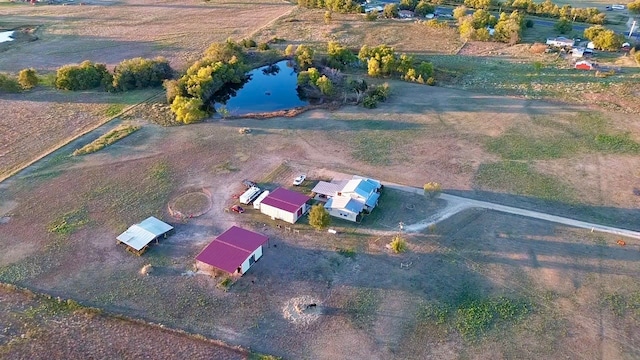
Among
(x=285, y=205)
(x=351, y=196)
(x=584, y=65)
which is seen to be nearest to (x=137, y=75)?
(x=285, y=205)

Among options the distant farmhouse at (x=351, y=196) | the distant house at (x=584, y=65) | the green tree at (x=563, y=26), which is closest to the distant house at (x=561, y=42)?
the green tree at (x=563, y=26)

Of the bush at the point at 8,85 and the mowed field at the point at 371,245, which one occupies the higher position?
the bush at the point at 8,85

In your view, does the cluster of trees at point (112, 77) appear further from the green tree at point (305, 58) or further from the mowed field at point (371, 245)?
the green tree at point (305, 58)

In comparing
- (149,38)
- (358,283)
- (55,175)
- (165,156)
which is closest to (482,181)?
(358,283)

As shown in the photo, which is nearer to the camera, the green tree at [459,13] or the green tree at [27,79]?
the green tree at [27,79]

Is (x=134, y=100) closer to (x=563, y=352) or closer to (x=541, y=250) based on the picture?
(x=541, y=250)

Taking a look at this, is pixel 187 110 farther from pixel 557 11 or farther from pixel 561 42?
pixel 557 11

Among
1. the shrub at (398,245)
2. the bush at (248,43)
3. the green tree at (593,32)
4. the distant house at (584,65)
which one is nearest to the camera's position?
the shrub at (398,245)
